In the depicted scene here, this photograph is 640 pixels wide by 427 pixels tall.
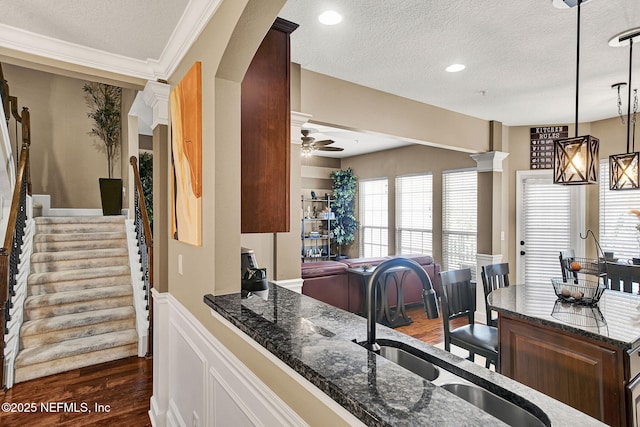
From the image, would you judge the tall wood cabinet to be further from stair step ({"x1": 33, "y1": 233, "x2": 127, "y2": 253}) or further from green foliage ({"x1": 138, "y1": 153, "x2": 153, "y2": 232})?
green foliage ({"x1": 138, "y1": 153, "x2": 153, "y2": 232})

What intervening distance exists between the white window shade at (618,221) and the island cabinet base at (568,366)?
3424 millimetres

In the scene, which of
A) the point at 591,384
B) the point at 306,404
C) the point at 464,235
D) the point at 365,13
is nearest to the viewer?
the point at 306,404

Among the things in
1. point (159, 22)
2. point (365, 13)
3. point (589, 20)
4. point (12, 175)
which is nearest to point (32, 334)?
point (12, 175)

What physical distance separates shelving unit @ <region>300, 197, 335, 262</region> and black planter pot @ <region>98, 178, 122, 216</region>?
360cm

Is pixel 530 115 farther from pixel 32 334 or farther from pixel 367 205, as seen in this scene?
pixel 32 334

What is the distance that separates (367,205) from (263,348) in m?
6.76

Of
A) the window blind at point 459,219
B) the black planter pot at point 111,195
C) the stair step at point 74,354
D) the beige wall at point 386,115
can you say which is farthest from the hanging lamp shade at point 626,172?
the black planter pot at point 111,195

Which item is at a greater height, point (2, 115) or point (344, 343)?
point (2, 115)

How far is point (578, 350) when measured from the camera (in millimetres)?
1832

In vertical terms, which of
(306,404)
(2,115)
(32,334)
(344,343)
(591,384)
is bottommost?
(32,334)

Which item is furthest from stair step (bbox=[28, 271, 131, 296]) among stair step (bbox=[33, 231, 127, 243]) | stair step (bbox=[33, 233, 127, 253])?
stair step (bbox=[33, 231, 127, 243])

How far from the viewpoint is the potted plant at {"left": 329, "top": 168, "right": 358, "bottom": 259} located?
25.9 ft

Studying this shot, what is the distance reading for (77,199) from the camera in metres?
6.25

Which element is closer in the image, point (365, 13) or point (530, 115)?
point (365, 13)
